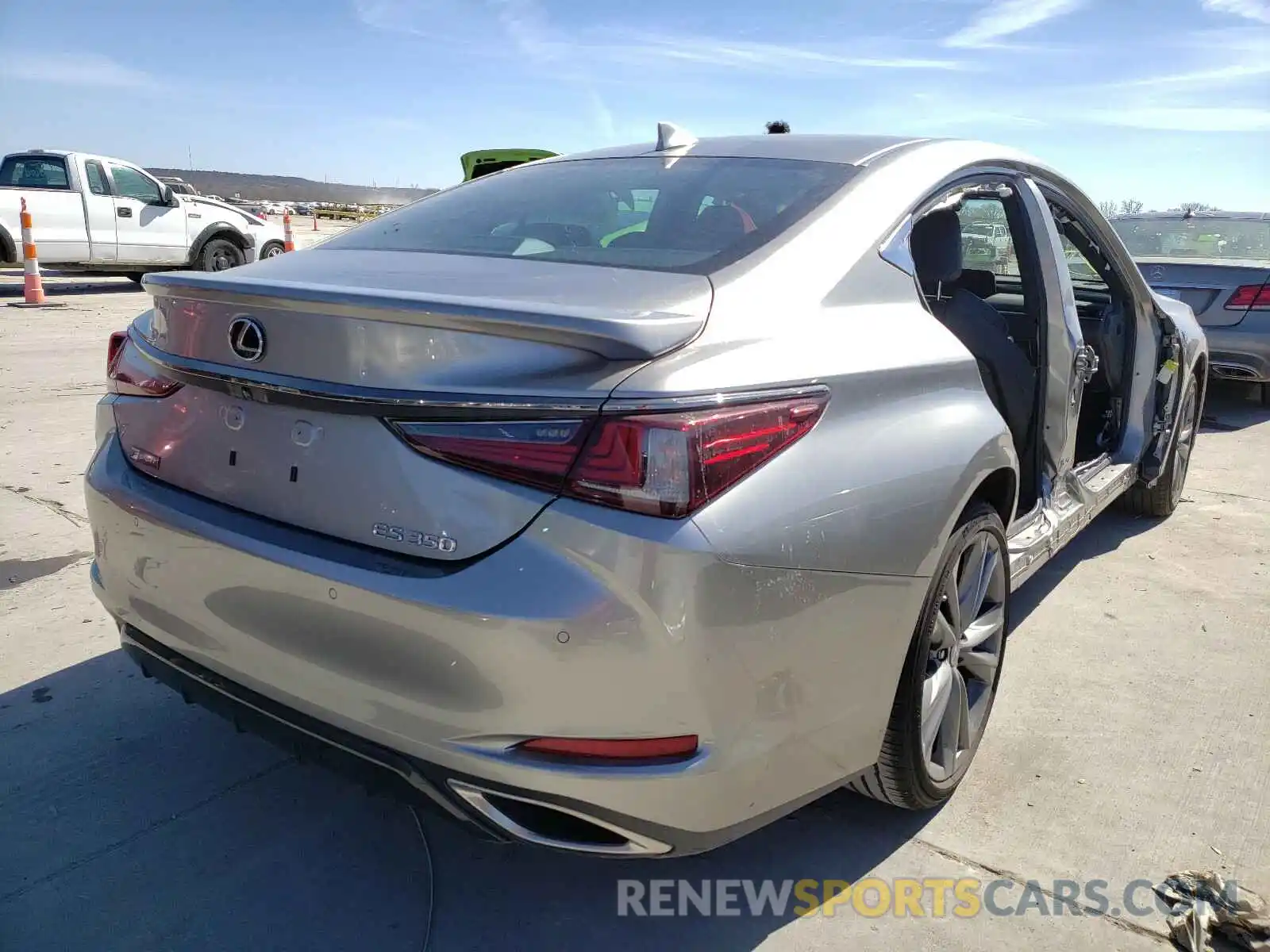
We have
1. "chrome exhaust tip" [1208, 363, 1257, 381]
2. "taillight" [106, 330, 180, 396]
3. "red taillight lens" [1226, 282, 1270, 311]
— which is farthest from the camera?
"chrome exhaust tip" [1208, 363, 1257, 381]

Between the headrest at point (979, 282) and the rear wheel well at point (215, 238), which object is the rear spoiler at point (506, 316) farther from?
the rear wheel well at point (215, 238)

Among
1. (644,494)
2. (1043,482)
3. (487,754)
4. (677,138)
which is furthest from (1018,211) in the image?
(487,754)

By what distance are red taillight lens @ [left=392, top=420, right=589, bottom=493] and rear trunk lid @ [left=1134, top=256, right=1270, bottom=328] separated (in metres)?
6.84

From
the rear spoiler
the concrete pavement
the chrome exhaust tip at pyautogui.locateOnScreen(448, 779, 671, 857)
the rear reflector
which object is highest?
the rear spoiler

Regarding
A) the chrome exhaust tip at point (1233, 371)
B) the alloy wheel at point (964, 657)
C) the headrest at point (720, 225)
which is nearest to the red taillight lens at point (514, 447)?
the headrest at point (720, 225)

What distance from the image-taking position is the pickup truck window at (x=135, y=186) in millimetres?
13531

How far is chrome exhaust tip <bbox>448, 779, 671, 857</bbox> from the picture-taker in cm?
177

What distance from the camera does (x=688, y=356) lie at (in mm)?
1742

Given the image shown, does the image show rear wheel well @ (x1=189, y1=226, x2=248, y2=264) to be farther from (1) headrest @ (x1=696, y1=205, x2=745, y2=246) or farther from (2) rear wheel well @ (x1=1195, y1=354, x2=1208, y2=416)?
(1) headrest @ (x1=696, y1=205, x2=745, y2=246)

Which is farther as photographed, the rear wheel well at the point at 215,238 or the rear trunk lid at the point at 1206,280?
the rear wheel well at the point at 215,238

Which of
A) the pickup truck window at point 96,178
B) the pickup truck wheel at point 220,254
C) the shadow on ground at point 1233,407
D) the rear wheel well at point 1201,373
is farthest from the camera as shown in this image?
the pickup truck wheel at point 220,254

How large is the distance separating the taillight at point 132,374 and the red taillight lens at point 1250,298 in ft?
24.1

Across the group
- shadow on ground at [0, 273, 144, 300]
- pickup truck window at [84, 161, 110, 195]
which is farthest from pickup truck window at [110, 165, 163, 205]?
shadow on ground at [0, 273, 144, 300]

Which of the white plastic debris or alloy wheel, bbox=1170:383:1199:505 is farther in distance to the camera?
alloy wheel, bbox=1170:383:1199:505
